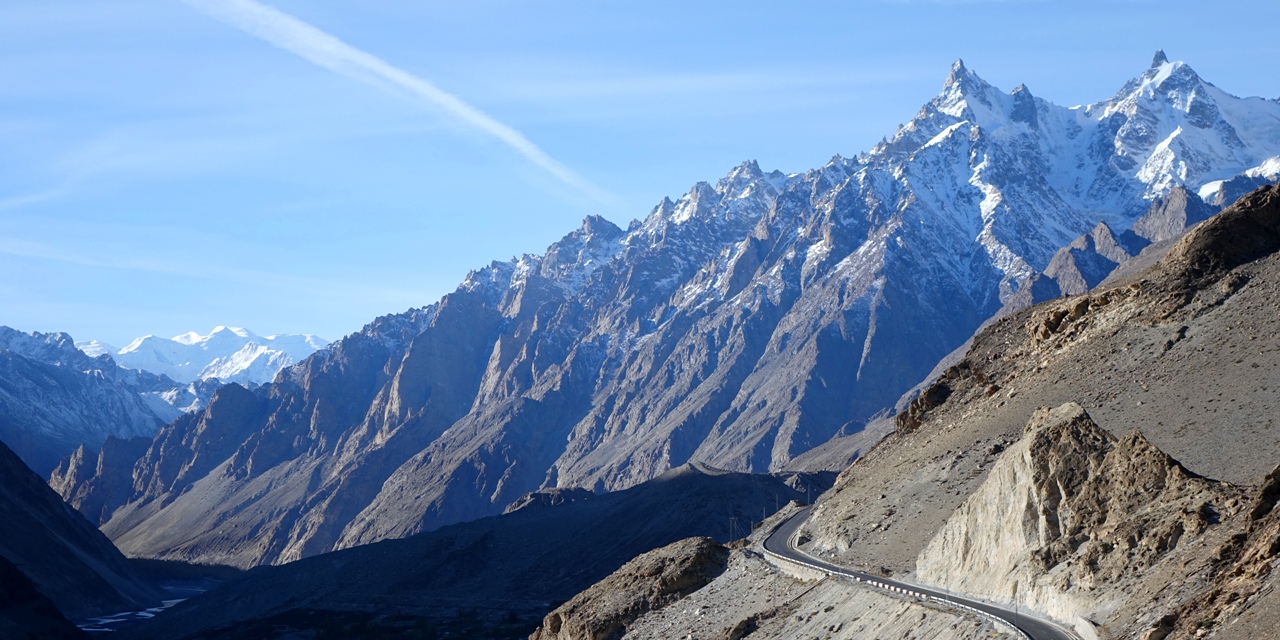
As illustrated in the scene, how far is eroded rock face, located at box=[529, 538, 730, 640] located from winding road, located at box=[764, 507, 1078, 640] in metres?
3.46

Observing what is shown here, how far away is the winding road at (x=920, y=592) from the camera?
133ft

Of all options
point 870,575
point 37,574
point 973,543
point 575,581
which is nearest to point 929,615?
point 973,543

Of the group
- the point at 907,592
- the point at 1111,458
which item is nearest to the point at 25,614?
the point at 907,592

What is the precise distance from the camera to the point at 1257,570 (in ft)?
109

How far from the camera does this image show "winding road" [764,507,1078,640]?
133ft

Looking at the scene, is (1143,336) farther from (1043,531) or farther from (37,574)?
(37,574)

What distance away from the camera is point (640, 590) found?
7725cm

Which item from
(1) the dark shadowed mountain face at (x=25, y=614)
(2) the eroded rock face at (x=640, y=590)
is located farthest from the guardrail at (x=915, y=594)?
(1) the dark shadowed mountain face at (x=25, y=614)

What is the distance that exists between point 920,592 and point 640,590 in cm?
2783

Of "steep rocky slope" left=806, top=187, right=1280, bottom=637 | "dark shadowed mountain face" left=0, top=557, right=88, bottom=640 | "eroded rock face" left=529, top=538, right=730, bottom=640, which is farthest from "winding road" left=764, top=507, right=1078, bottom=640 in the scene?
"dark shadowed mountain face" left=0, top=557, right=88, bottom=640

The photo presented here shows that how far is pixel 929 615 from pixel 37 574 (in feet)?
578

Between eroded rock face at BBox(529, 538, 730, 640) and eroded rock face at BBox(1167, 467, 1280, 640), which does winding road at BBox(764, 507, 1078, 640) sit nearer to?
eroded rock face at BBox(529, 538, 730, 640)

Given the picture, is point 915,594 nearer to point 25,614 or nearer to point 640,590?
point 640,590

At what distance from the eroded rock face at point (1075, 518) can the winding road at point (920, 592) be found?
2.15 ft
